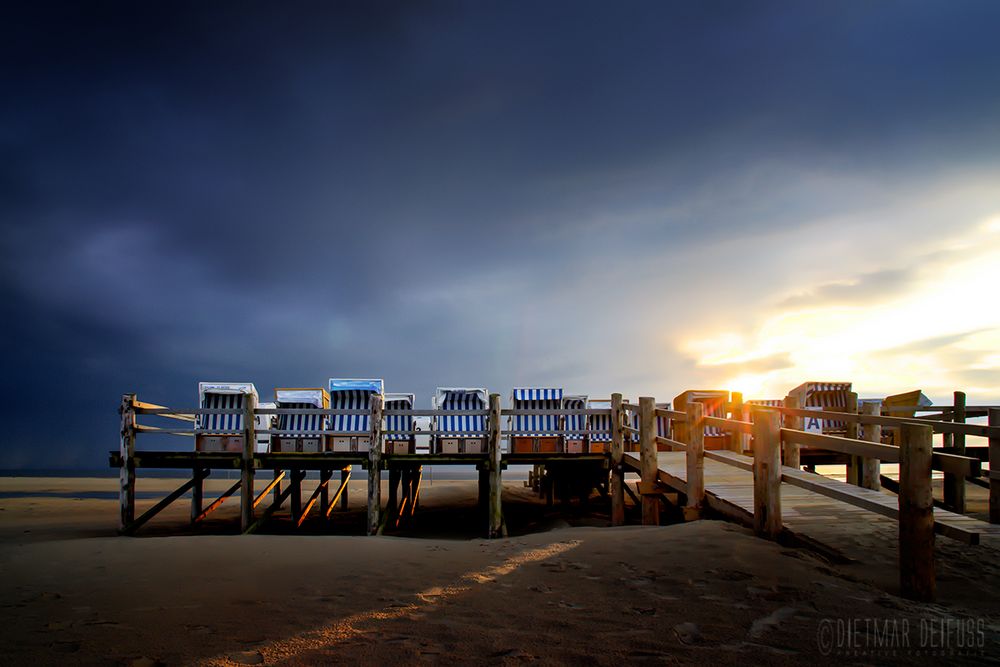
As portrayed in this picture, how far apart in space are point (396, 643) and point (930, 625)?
359 cm

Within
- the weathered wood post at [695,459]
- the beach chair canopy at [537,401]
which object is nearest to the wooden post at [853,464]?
the weathered wood post at [695,459]

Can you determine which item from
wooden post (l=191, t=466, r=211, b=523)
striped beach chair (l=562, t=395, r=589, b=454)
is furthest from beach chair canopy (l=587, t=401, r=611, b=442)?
wooden post (l=191, t=466, r=211, b=523)

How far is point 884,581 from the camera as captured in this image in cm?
510

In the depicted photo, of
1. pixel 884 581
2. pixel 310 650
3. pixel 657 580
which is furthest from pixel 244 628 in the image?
pixel 884 581

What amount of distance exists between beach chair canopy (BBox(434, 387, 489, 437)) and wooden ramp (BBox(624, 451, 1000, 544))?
5.01m

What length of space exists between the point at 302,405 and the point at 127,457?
3.85 meters

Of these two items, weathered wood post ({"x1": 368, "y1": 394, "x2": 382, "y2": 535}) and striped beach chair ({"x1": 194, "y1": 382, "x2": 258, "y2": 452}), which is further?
striped beach chair ({"x1": 194, "y1": 382, "x2": 258, "y2": 452})

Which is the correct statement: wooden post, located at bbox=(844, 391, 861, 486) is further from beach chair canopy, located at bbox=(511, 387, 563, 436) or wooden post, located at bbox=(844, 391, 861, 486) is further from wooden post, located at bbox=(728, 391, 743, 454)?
beach chair canopy, located at bbox=(511, 387, 563, 436)

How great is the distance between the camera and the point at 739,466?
705cm

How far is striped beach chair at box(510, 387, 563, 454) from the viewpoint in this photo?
13781mm

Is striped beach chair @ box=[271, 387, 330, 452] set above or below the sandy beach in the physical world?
above

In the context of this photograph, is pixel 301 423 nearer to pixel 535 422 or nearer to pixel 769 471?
pixel 535 422

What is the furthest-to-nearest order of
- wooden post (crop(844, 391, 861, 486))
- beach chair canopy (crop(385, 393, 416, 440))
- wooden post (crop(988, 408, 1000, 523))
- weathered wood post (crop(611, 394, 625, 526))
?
beach chair canopy (crop(385, 393, 416, 440)), weathered wood post (crop(611, 394, 625, 526)), wooden post (crop(844, 391, 861, 486)), wooden post (crop(988, 408, 1000, 523))

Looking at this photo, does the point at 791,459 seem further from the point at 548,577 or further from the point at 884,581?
the point at 548,577
